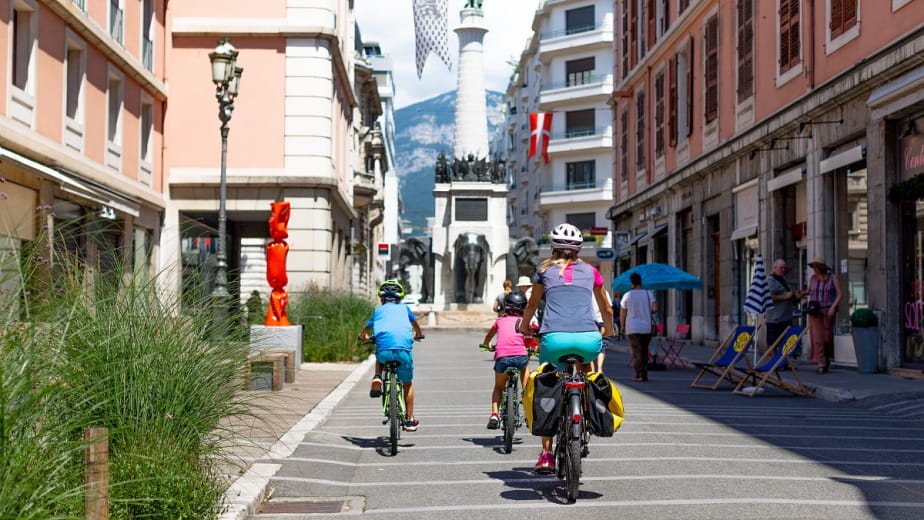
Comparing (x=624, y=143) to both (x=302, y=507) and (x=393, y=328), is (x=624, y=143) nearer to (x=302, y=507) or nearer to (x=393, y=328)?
(x=393, y=328)

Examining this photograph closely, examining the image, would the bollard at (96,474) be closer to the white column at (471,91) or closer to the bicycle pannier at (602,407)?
the bicycle pannier at (602,407)

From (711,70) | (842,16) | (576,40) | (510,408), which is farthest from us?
(576,40)

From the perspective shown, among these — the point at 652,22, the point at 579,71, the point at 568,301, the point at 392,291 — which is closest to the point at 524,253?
the point at 579,71

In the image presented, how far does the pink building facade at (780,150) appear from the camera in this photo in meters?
17.1

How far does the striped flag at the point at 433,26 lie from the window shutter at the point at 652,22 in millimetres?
16248

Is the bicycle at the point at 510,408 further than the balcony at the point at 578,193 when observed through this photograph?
No

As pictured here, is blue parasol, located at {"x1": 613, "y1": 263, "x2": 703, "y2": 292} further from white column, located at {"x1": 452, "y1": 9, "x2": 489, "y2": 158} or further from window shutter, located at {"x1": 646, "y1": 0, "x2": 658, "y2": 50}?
white column, located at {"x1": 452, "y1": 9, "x2": 489, "y2": 158}

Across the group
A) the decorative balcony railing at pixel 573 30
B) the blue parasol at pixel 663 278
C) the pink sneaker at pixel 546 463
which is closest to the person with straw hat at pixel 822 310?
the blue parasol at pixel 663 278

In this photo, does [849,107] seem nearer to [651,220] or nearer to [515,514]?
[515,514]

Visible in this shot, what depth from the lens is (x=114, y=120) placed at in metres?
25.1

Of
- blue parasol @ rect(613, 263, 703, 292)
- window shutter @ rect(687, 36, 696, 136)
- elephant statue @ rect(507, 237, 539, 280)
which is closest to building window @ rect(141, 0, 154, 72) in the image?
blue parasol @ rect(613, 263, 703, 292)

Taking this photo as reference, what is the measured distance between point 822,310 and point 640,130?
21466 millimetres

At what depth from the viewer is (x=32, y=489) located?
4.28 meters

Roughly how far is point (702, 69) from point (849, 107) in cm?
1144
